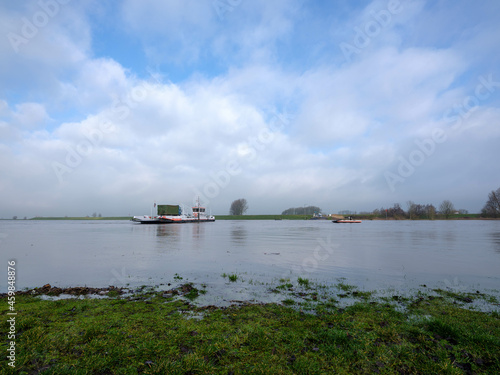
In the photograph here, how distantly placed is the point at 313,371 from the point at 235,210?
613 feet

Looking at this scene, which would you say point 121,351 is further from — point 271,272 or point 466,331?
point 271,272

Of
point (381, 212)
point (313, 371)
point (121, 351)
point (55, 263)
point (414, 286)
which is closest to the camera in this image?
point (313, 371)

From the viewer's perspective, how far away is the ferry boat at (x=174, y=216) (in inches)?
3779

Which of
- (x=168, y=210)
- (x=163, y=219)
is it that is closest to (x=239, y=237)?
(x=163, y=219)

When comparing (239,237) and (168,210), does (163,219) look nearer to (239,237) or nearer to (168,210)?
(168,210)

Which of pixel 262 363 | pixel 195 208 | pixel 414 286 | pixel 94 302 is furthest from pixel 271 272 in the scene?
pixel 195 208

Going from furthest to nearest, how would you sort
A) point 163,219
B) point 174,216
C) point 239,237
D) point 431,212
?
point 431,212 < point 174,216 < point 163,219 < point 239,237

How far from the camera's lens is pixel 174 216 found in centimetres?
10806

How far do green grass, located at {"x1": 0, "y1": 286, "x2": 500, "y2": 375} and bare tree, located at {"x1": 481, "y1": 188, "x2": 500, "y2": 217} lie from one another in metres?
151

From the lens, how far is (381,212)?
169 meters

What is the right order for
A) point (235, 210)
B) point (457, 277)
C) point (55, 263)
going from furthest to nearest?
point (235, 210) < point (55, 263) < point (457, 277)

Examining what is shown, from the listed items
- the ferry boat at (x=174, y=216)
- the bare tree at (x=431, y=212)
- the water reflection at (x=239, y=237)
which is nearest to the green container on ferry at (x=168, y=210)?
the ferry boat at (x=174, y=216)

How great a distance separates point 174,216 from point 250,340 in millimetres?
107686

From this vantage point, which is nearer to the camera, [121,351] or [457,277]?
[121,351]
